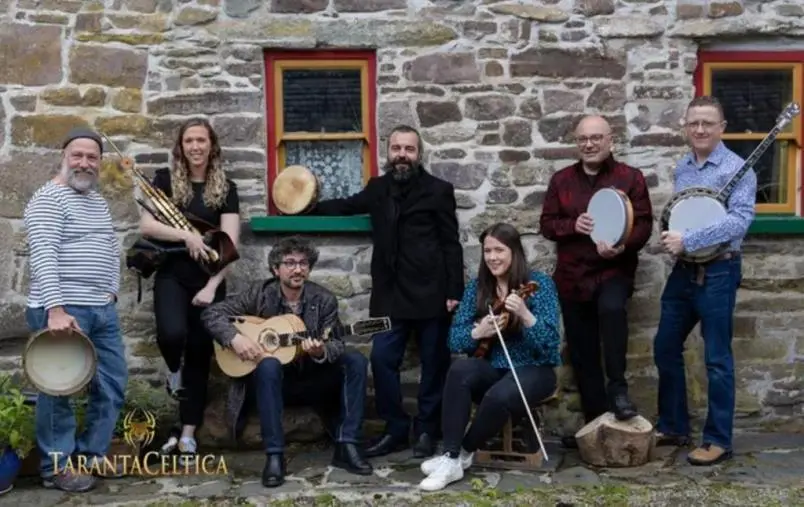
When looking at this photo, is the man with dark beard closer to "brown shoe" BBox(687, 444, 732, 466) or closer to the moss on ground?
the moss on ground

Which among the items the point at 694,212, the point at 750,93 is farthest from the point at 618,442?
the point at 750,93

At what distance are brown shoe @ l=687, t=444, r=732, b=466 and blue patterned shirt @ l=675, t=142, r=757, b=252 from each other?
40.4 inches

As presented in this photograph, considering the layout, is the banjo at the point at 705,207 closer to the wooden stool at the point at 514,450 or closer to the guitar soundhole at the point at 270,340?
the wooden stool at the point at 514,450

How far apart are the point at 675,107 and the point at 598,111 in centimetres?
45

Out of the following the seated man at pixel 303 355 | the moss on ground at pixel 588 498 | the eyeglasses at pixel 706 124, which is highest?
the eyeglasses at pixel 706 124

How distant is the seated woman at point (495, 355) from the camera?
4.88 m

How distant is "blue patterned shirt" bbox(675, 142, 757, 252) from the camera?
15.9ft

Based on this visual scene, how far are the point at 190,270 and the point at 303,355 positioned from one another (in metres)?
0.78

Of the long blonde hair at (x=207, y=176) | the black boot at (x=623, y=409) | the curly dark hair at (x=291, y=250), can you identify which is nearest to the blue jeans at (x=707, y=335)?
the black boot at (x=623, y=409)

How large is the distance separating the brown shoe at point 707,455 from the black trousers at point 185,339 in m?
2.58

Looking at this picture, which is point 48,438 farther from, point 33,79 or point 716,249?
point 716,249

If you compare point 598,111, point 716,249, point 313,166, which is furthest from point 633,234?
point 313,166

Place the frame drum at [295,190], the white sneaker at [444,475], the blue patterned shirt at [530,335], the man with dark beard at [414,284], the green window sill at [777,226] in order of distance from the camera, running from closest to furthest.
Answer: the white sneaker at [444,475]
the blue patterned shirt at [530,335]
the man with dark beard at [414,284]
the frame drum at [295,190]
the green window sill at [777,226]

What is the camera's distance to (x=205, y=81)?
5.82 m
